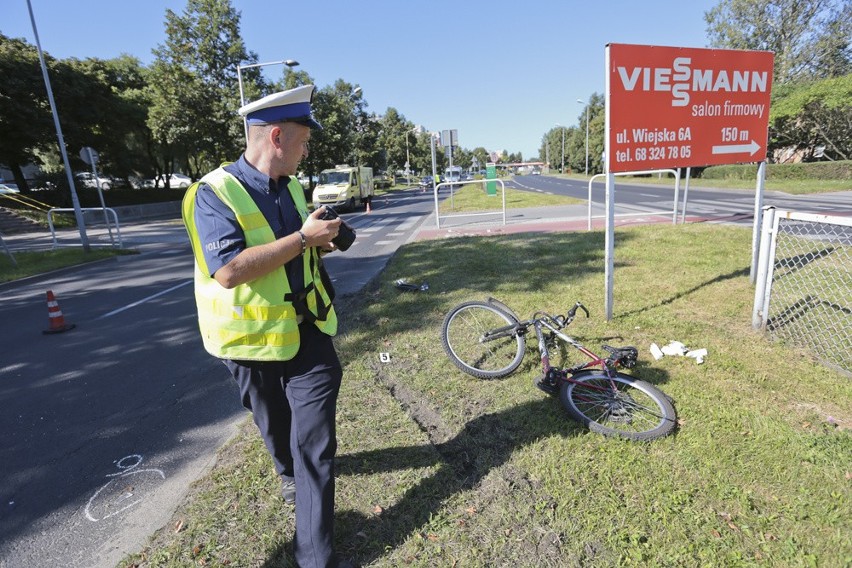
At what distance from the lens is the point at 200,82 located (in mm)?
25516

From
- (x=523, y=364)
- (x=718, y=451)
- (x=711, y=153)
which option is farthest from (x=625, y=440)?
(x=711, y=153)

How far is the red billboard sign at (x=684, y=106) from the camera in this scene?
4383 mm

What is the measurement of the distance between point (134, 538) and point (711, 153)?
233 inches

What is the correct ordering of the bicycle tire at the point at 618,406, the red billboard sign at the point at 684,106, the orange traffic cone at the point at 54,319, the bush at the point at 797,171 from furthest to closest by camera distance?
the bush at the point at 797,171, the orange traffic cone at the point at 54,319, the red billboard sign at the point at 684,106, the bicycle tire at the point at 618,406

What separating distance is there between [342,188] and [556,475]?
2372 centimetres

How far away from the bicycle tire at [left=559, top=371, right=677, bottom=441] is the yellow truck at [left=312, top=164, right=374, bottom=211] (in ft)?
71.9

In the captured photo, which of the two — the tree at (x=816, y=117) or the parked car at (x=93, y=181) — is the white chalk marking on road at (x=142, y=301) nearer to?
the tree at (x=816, y=117)

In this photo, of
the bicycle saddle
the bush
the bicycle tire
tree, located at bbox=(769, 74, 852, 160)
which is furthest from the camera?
tree, located at bbox=(769, 74, 852, 160)

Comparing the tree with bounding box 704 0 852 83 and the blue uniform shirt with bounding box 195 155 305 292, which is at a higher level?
the tree with bounding box 704 0 852 83

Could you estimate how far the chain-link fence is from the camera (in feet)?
12.6

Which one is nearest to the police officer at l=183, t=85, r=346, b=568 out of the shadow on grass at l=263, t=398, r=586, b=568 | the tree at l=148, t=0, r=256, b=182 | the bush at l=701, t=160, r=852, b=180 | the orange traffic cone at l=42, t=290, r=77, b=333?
the shadow on grass at l=263, t=398, r=586, b=568

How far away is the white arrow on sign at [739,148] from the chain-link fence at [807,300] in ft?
3.33

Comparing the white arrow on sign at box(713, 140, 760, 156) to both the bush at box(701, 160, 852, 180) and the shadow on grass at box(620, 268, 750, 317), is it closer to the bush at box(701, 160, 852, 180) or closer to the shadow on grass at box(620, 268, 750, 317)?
the shadow on grass at box(620, 268, 750, 317)

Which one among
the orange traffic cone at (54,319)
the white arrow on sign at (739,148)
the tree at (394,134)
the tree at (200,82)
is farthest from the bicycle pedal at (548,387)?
the tree at (394,134)
